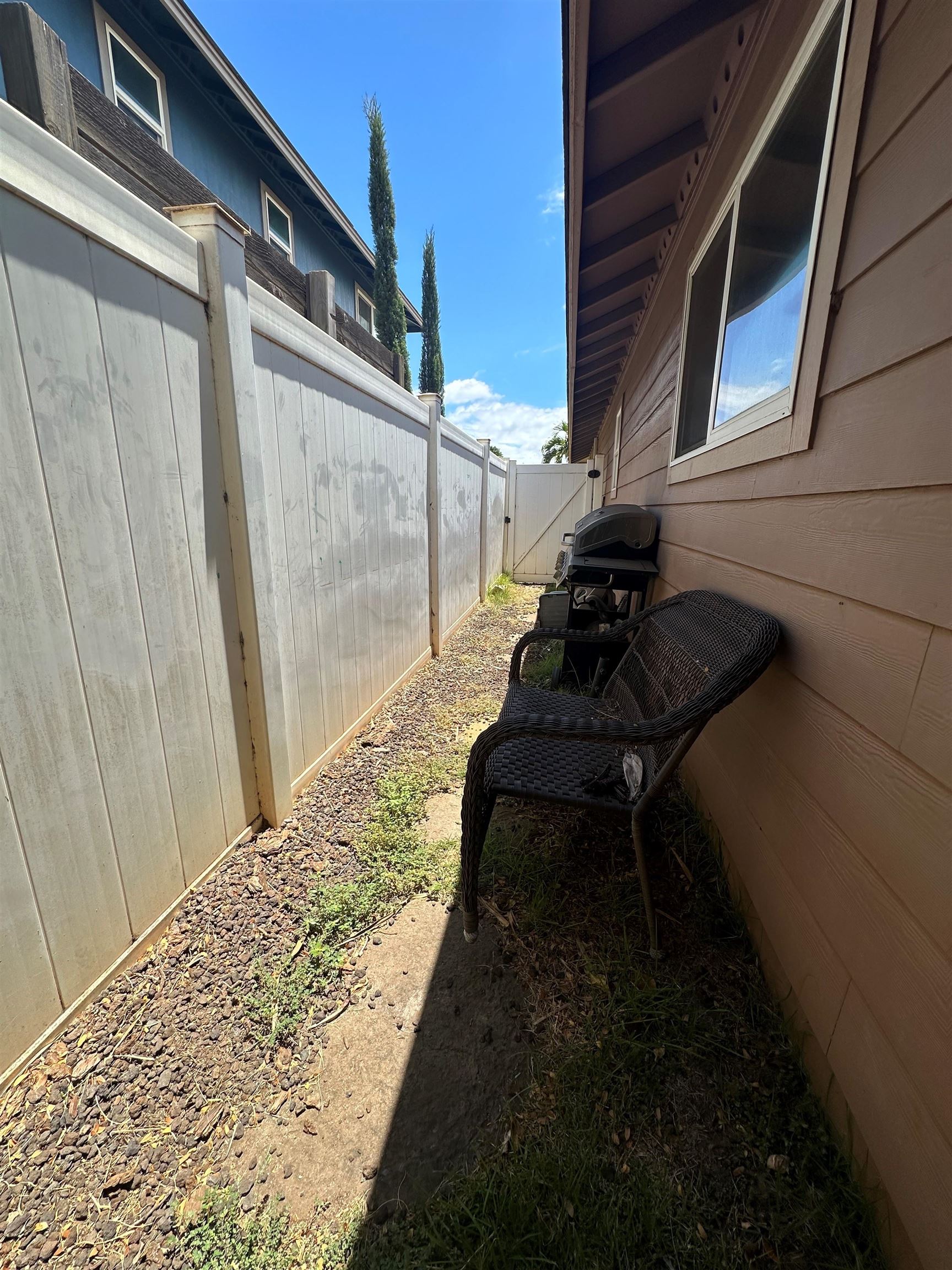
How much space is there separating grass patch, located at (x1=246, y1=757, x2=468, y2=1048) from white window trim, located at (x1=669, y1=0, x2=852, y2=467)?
1898 millimetres

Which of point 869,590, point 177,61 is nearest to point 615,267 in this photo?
point 869,590

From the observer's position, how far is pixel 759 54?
1.57m

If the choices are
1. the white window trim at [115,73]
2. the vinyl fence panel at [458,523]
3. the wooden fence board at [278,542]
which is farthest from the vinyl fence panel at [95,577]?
the white window trim at [115,73]

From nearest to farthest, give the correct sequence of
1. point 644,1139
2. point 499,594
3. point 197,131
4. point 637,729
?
point 644,1139
point 637,729
point 197,131
point 499,594

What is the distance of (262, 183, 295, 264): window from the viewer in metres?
6.33

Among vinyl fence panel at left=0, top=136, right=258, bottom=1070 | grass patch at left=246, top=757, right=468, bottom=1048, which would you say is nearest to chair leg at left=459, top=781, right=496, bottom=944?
grass patch at left=246, top=757, right=468, bottom=1048

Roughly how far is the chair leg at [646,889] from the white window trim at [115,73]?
677 cm

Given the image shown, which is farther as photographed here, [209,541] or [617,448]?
[617,448]

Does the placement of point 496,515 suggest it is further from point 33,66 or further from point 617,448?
point 33,66

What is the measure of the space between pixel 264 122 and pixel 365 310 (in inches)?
160

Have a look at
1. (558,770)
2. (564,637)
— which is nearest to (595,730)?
(558,770)

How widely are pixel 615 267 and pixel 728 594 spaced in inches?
105

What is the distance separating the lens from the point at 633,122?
6.50 ft

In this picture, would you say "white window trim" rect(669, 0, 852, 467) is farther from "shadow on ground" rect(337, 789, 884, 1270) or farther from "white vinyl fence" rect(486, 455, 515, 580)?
"white vinyl fence" rect(486, 455, 515, 580)
